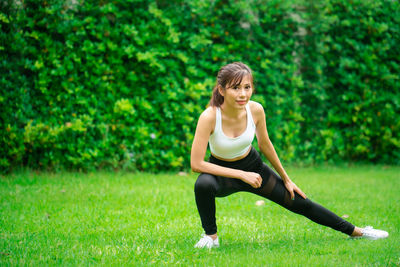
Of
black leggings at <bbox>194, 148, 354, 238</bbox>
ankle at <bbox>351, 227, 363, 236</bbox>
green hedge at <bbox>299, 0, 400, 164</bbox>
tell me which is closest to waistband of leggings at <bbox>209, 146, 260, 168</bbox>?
black leggings at <bbox>194, 148, 354, 238</bbox>

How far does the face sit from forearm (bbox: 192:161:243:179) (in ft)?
1.58

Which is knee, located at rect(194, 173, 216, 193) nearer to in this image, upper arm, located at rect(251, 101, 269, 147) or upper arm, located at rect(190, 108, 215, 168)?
upper arm, located at rect(190, 108, 215, 168)

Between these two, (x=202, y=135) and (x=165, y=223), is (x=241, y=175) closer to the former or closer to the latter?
(x=202, y=135)

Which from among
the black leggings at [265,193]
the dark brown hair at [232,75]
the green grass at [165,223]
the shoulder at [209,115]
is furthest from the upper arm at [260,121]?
the green grass at [165,223]

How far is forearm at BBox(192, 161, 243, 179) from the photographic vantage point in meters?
3.52

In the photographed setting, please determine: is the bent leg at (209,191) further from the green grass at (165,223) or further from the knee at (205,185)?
the green grass at (165,223)

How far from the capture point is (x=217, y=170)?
3.54 meters

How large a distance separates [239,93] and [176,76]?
350cm

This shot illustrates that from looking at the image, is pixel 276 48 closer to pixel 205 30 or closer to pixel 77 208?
pixel 205 30

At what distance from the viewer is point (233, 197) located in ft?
18.6

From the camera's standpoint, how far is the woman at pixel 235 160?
11.6ft

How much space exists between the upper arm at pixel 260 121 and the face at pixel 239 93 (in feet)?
0.74

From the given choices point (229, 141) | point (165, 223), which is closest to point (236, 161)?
point (229, 141)

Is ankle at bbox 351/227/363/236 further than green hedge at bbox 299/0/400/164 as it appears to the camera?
No
